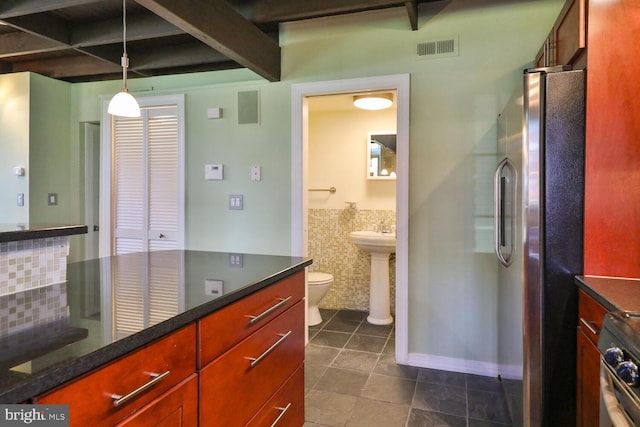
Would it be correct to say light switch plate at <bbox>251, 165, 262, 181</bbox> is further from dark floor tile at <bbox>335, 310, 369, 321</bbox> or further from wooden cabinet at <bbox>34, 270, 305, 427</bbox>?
dark floor tile at <bbox>335, 310, 369, 321</bbox>

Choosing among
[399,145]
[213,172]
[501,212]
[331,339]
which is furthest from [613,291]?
[213,172]

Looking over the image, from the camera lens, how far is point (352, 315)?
389 cm

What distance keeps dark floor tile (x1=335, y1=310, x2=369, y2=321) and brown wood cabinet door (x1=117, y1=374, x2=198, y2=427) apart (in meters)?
2.86

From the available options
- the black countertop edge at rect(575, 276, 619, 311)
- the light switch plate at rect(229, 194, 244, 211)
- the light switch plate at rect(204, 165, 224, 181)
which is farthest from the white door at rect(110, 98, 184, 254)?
the black countertop edge at rect(575, 276, 619, 311)

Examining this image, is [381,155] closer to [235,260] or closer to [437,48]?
[437,48]

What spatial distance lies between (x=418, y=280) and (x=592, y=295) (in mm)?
1415

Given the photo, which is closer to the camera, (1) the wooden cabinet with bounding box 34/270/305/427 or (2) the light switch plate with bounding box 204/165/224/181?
(1) the wooden cabinet with bounding box 34/270/305/427

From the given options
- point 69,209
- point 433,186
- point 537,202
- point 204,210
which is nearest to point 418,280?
point 433,186

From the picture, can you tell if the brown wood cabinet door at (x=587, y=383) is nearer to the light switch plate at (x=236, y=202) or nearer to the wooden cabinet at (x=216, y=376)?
the wooden cabinet at (x=216, y=376)

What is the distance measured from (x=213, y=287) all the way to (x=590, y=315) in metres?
1.33

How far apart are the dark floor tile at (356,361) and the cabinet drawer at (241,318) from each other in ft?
4.14

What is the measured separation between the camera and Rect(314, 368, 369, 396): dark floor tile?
2.39m

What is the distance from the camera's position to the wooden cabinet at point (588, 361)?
1.30 m

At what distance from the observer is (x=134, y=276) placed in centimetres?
144
